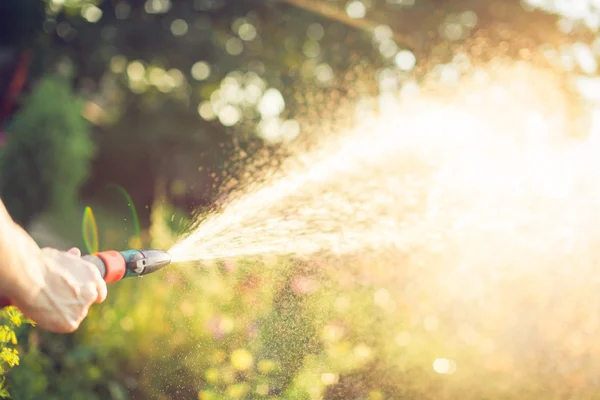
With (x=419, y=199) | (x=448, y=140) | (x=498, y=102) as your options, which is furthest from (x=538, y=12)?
(x=419, y=199)

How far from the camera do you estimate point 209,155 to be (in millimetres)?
11633

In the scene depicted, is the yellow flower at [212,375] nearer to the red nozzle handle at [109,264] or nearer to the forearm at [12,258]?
the red nozzle handle at [109,264]

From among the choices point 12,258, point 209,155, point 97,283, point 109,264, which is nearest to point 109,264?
point 109,264

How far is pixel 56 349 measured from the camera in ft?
11.8

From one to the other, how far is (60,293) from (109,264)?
0.24 meters

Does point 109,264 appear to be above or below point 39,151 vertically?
below

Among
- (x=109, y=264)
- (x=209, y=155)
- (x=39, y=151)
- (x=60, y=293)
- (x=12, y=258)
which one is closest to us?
(x=12, y=258)

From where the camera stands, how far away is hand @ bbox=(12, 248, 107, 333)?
65.1 inches

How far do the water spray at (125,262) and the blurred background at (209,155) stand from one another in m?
0.57

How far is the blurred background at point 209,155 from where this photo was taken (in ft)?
10.5

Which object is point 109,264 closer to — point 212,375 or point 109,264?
point 109,264

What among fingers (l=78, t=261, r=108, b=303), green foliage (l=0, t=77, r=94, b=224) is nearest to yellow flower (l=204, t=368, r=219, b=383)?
fingers (l=78, t=261, r=108, b=303)

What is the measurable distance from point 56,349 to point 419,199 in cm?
269

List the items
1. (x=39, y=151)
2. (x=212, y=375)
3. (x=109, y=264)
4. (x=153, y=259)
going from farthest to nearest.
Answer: (x=39, y=151) < (x=212, y=375) < (x=153, y=259) < (x=109, y=264)
